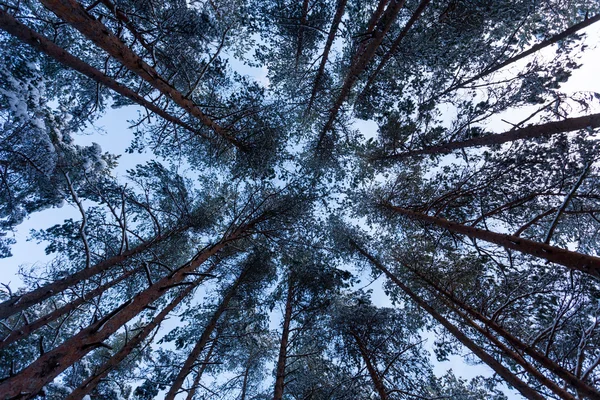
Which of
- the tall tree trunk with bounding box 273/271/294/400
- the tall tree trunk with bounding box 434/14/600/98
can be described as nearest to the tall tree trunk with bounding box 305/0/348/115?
the tall tree trunk with bounding box 434/14/600/98

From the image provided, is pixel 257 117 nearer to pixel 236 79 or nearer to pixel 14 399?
pixel 236 79

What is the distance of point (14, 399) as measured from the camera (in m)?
1.87

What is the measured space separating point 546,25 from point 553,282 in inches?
283

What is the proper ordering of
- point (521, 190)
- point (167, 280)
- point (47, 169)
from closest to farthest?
point (167, 280) < point (521, 190) < point (47, 169)

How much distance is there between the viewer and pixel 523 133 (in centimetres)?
569

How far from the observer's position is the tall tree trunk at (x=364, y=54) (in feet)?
17.2

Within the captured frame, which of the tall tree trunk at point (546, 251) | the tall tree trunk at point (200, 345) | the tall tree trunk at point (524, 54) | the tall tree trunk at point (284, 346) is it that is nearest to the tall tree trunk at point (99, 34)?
the tall tree trunk at point (200, 345)

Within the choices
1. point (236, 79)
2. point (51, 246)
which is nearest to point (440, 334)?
point (236, 79)

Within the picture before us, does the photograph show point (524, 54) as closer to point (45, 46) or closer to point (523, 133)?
point (523, 133)

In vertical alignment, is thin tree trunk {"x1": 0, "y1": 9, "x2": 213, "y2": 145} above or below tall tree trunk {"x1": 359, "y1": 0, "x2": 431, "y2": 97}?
below

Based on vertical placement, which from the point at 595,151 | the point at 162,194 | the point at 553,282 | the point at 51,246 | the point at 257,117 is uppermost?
the point at 257,117

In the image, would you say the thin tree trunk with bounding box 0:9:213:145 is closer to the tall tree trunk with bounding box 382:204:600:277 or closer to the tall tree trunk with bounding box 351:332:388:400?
the tall tree trunk with bounding box 382:204:600:277

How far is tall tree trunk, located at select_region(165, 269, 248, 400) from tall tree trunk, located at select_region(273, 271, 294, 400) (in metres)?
1.82

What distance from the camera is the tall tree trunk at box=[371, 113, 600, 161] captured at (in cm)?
436
